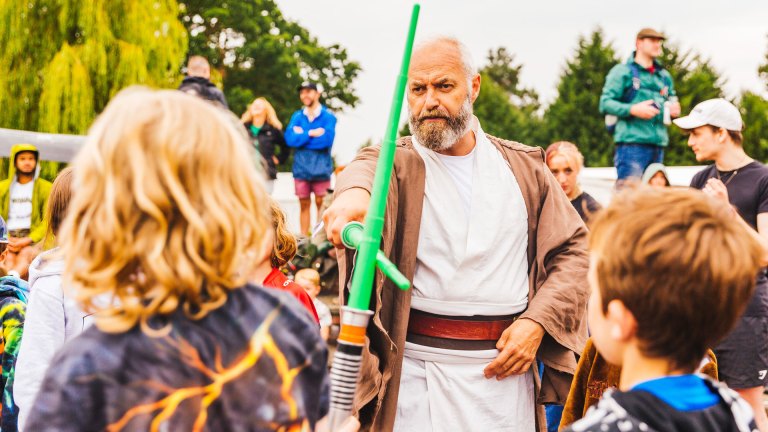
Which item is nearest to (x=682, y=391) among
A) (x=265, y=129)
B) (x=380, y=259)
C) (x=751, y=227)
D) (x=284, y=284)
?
(x=380, y=259)

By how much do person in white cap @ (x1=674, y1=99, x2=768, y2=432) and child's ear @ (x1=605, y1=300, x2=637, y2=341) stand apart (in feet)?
9.04

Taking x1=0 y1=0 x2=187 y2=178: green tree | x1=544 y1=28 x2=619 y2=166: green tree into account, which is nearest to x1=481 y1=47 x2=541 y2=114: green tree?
x1=544 y1=28 x2=619 y2=166: green tree

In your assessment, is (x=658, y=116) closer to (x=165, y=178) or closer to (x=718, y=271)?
(x=718, y=271)

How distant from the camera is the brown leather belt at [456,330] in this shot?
2.78 meters

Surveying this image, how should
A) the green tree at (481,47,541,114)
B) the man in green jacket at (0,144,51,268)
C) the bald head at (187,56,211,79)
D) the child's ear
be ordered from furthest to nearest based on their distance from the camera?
1. the green tree at (481,47,541,114)
2. the bald head at (187,56,211,79)
3. the man in green jacket at (0,144,51,268)
4. the child's ear

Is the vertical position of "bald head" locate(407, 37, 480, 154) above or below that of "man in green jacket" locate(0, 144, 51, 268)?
above

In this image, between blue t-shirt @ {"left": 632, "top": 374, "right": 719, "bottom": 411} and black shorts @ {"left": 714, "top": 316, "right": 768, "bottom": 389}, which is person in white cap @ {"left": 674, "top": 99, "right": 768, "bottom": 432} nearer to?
black shorts @ {"left": 714, "top": 316, "right": 768, "bottom": 389}

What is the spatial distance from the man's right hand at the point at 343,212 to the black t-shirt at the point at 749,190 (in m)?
2.67

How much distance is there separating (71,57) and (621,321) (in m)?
15.7

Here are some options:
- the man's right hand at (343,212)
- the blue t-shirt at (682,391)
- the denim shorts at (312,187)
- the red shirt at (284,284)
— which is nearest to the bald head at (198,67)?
the denim shorts at (312,187)

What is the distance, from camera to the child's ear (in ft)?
5.07

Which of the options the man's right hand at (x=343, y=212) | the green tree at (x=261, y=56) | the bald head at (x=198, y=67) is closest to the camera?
the man's right hand at (x=343, y=212)

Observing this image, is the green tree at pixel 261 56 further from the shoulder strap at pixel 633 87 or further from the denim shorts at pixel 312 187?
the shoulder strap at pixel 633 87

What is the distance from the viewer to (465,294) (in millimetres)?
2771
